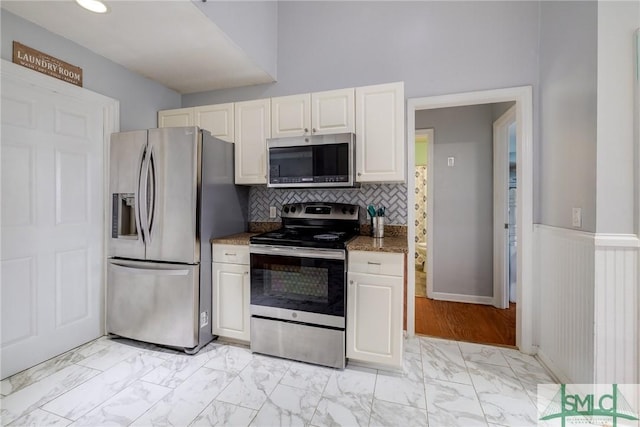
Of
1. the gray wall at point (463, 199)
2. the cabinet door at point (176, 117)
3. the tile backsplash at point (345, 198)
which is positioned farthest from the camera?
the gray wall at point (463, 199)

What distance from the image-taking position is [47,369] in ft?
6.44

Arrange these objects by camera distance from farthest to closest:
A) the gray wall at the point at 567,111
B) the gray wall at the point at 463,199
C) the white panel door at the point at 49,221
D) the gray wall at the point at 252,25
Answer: the gray wall at the point at 463,199 < the gray wall at the point at 252,25 < the white panel door at the point at 49,221 < the gray wall at the point at 567,111

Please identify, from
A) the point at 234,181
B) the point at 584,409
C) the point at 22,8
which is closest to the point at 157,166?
the point at 234,181

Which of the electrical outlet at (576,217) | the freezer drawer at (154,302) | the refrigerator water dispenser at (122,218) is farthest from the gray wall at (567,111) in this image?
the refrigerator water dispenser at (122,218)

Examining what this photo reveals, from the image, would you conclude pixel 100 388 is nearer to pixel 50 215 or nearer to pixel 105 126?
pixel 50 215

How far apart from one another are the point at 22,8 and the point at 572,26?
353 cm

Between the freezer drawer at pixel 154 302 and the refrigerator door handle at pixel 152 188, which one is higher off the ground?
the refrigerator door handle at pixel 152 188

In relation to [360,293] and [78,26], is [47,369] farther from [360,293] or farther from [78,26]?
[78,26]

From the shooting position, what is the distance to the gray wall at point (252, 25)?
6.45ft

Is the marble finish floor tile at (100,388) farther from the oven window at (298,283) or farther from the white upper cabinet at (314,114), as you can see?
the white upper cabinet at (314,114)

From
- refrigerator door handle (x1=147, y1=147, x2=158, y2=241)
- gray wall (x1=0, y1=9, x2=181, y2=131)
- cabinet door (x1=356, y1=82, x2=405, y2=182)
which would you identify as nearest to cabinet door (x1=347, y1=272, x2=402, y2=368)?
cabinet door (x1=356, y1=82, x2=405, y2=182)

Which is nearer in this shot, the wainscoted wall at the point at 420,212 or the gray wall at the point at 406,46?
the gray wall at the point at 406,46

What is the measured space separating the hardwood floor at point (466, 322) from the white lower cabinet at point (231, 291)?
5.40 feet
